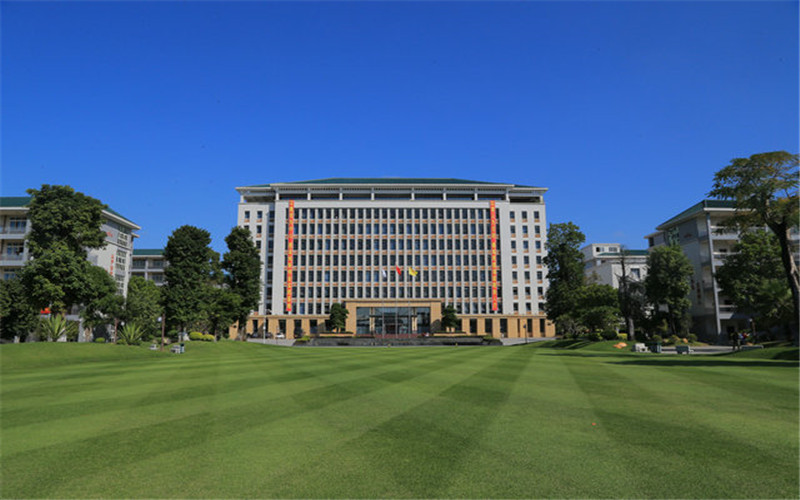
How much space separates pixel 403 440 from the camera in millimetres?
9055

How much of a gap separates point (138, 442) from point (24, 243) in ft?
249

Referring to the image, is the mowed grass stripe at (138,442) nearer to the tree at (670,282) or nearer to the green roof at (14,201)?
the tree at (670,282)

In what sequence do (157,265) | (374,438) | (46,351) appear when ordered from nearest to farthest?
(374,438) → (46,351) → (157,265)

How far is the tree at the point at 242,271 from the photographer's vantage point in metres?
73.6

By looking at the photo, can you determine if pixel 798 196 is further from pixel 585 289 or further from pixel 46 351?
pixel 46 351

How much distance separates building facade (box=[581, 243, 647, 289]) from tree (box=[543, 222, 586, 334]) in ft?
126

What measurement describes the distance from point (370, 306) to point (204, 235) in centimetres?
4653

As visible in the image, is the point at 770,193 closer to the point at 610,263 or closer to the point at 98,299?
the point at 98,299

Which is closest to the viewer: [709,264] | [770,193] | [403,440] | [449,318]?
[403,440]

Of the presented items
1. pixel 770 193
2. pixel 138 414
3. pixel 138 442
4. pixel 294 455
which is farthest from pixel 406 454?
pixel 770 193

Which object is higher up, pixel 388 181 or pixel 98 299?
pixel 388 181

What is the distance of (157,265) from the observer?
133m

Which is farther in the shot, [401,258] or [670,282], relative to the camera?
[401,258]

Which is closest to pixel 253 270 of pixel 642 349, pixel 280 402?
pixel 642 349
